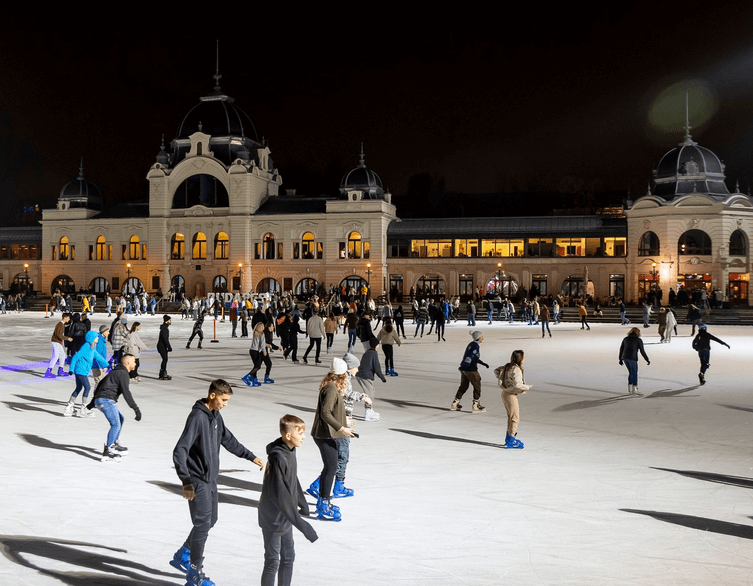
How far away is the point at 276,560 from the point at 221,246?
2774 inches

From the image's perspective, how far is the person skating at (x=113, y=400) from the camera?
11.2 metres

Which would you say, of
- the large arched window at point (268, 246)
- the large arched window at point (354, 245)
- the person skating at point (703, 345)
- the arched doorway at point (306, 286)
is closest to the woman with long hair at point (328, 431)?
the person skating at point (703, 345)

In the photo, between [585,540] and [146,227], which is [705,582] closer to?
[585,540]

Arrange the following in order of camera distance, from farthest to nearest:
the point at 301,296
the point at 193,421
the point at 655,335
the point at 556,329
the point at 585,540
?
1. the point at 301,296
2. the point at 556,329
3. the point at 655,335
4. the point at 585,540
5. the point at 193,421

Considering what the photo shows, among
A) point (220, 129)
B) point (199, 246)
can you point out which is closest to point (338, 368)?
point (199, 246)

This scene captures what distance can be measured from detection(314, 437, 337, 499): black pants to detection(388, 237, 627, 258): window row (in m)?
60.4

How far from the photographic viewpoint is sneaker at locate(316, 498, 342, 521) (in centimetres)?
866

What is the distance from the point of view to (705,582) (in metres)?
6.86

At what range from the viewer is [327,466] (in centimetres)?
902

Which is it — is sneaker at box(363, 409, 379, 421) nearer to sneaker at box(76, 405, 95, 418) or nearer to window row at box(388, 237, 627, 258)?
sneaker at box(76, 405, 95, 418)

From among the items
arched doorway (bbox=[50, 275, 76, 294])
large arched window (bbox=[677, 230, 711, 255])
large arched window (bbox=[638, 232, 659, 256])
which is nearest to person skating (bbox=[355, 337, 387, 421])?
large arched window (bbox=[677, 230, 711, 255])

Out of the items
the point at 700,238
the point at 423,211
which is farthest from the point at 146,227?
the point at 700,238

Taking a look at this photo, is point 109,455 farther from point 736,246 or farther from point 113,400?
point 736,246

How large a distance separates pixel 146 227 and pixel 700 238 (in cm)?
5026
